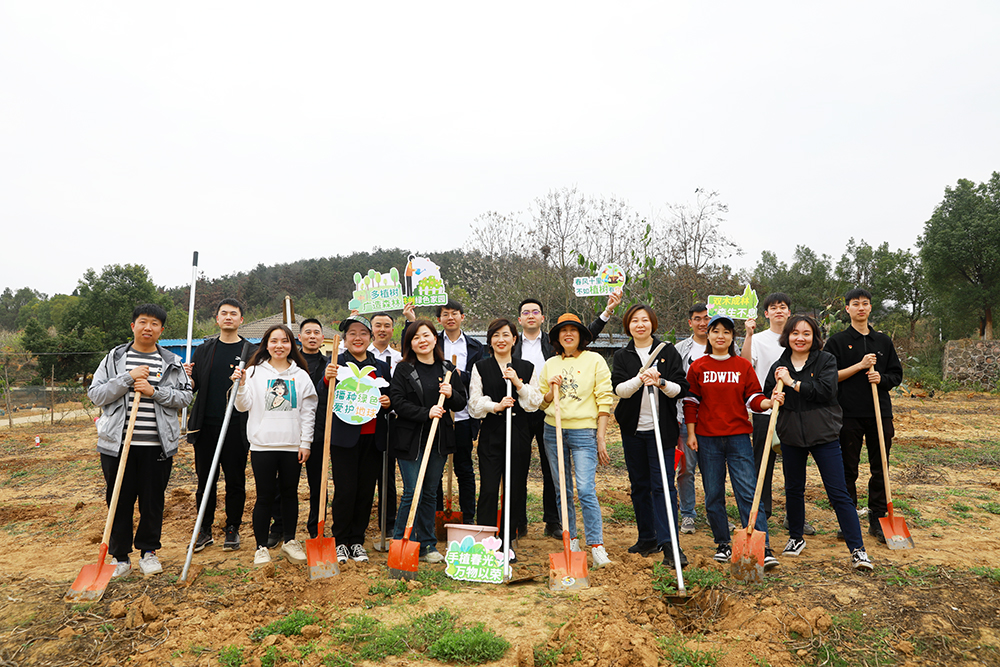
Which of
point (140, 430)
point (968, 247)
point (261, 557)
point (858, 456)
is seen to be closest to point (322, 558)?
point (261, 557)

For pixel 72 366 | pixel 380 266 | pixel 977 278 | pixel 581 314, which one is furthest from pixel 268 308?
pixel 977 278

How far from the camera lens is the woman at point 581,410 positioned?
4559mm

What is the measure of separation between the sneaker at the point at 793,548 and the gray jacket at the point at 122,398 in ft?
16.8

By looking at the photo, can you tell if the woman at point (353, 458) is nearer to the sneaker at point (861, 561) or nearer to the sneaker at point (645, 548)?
the sneaker at point (645, 548)

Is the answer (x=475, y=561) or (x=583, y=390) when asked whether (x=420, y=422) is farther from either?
(x=583, y=390)

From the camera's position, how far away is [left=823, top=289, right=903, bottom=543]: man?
5.18 meters

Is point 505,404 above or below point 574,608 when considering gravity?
above

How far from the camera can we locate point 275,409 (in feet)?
15.5

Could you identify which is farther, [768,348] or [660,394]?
[768,348]

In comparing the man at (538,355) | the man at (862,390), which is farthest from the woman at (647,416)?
the man at (862,390)

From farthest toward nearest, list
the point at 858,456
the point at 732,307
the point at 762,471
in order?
the point at 732,307 < the point at 858,456 < the point at 762,471

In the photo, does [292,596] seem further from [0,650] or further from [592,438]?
[592,438]

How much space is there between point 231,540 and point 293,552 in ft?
2.62

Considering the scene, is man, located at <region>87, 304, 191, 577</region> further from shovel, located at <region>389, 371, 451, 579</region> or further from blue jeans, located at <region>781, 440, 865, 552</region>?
blue jeans, located at <region>781, 440, 865, 552</region>
